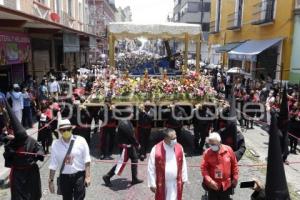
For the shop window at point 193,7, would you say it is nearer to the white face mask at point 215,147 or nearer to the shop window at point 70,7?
the shop window at point 70,7

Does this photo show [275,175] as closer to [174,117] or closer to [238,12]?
[174,117]

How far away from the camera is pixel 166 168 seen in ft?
17.2

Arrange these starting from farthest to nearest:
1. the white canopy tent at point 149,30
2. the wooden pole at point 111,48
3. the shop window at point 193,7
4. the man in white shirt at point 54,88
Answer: the shop window at point 193,7 → the man in white shirt at point 54,88 → the wooden pole at point 111,48 → the white canopy tent at point 149,30

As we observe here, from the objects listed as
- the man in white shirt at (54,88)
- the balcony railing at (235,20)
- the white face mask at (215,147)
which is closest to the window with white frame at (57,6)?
the man in white shirt at (54,88)

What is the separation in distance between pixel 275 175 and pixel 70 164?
2867 mm

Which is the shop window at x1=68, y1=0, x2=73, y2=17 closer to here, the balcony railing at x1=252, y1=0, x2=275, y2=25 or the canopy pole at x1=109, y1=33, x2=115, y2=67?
the balcony railing at x1=252, y1=0, x2=275, y2=25

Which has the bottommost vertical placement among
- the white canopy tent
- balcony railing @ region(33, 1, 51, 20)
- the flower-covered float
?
the flower-covered float

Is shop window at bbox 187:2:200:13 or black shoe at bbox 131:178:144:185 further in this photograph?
shop window at bbox 187:2:200:13

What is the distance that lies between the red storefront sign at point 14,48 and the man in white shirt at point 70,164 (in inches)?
345

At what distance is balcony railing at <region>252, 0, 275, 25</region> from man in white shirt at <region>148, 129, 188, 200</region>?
16.3m

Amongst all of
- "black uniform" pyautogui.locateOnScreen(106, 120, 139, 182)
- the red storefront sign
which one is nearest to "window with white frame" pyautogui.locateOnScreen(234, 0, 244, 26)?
the red storefront sign

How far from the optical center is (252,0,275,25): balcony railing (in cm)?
1986

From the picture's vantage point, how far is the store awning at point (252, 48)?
19138 millimetres

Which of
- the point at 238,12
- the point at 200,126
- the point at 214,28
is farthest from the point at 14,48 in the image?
the point at 214,28
